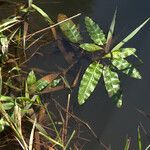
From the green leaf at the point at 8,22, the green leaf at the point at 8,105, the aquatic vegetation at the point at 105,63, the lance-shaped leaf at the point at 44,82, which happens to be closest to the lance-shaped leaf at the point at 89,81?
the aquatic vegetation at the point at 105,63

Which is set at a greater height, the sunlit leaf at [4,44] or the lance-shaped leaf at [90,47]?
the sunlit leaf at [4,44]

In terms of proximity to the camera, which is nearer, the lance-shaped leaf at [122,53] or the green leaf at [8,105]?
the green leaf at [8,105]

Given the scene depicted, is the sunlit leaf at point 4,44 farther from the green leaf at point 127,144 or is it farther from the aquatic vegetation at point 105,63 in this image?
the green leaf at point 127,144

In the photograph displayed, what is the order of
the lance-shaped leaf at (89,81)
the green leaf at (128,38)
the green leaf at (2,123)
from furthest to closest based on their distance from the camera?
the green leaf at (128,38), the lance-shaped leaf at (89,81), the green leaf at (2,123)

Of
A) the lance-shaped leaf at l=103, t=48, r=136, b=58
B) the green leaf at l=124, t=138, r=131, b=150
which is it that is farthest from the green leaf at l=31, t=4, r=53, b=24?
the green leaf at l=124, t=138, r=131, b=150

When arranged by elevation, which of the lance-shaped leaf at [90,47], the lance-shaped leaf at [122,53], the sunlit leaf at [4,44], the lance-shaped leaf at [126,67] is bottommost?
the lance-shaped leaf at [126,67]

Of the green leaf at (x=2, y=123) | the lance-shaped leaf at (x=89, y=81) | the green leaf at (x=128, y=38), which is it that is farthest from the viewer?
the green leaf at (x=128, y=38)

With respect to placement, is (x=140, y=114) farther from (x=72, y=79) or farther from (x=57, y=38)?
(x=57, y=38)

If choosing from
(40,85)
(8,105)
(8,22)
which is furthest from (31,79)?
(8,22)
